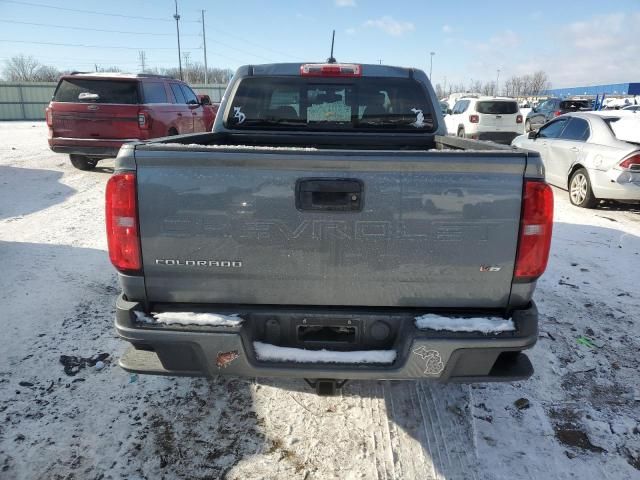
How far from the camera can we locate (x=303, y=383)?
10.4 feet

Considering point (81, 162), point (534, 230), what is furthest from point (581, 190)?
point (81, 162)

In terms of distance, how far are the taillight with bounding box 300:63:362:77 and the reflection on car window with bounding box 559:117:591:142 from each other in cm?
657

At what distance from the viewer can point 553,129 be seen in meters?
9.52

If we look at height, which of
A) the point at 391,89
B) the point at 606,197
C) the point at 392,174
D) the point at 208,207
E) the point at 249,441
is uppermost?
the point at 391,89

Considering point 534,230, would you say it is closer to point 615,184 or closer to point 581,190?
point 615,184

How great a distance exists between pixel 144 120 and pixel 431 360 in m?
8.60

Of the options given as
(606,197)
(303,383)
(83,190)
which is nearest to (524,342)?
(303,383)

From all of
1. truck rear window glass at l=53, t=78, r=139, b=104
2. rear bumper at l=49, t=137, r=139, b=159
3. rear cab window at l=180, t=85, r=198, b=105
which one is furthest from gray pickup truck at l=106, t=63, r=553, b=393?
rear cab window at l=180, t=85, r=198, b=105

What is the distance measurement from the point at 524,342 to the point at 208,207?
5.35ft

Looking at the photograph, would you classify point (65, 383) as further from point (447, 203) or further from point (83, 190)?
point (83, 190)

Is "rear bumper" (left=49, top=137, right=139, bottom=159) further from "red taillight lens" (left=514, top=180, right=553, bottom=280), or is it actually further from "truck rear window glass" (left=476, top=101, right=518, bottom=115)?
"truck rear window glass" (left=476, top=101, right=518, bottom=115)

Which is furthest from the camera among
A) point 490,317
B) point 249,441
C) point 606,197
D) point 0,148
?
point 0,148

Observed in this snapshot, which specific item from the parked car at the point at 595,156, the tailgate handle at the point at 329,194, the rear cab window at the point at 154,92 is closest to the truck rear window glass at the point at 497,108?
the parked car at the point at 595,156

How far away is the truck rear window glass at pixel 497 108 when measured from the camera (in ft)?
53.4
